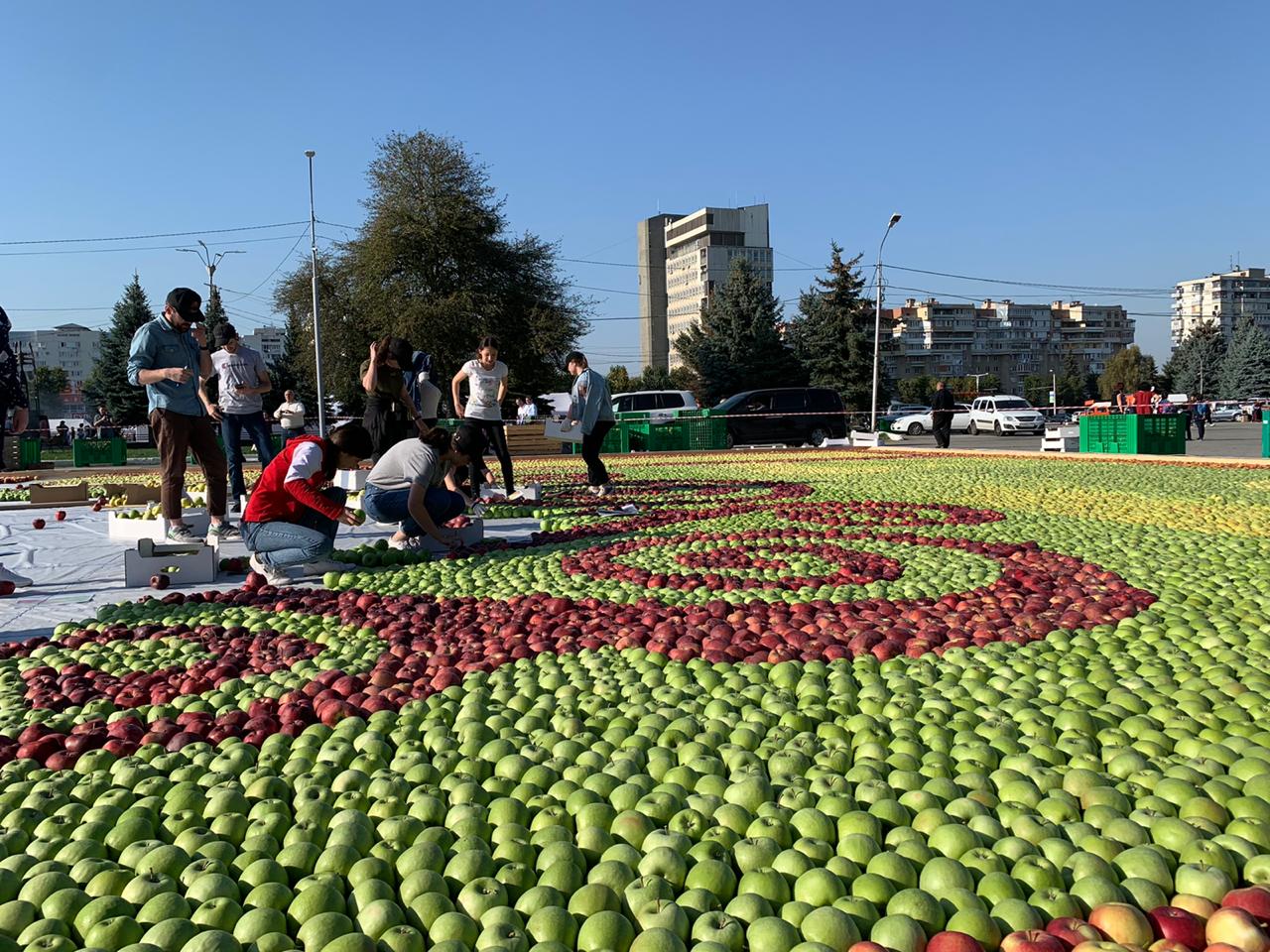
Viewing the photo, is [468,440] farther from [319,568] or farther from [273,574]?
[273,574]

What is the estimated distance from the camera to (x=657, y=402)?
34.5 metres

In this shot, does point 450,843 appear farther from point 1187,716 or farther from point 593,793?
point 1187,716

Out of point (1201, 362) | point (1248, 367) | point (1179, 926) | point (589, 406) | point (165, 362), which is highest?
point (1201, 362)

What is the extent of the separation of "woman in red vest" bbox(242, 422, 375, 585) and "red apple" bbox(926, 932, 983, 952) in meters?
4.88

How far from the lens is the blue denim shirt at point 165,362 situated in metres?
7.19

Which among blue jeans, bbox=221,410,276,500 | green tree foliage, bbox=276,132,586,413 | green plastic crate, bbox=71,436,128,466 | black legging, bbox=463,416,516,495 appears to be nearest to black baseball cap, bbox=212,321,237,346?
blue jeans, bbox=221,410,276,500

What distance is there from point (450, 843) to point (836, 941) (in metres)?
1.00

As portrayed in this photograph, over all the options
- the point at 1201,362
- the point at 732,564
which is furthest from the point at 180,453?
the point at 1201,362

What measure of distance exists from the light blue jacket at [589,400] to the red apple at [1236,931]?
8.88 metres

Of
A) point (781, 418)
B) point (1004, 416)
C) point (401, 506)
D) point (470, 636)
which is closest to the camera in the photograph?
point (470, 636)

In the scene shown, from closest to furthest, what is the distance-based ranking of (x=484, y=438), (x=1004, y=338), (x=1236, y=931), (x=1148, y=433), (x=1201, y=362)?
(x=1236, y=931)
(x=484, y=438)
(x=1148, y=433)
(x=1201, y=362)
(x=1004, y=338)

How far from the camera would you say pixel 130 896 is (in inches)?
Answer: 84.5

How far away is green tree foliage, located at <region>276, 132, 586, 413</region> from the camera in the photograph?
4175 centimetres

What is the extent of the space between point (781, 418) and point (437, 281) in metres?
21.2
